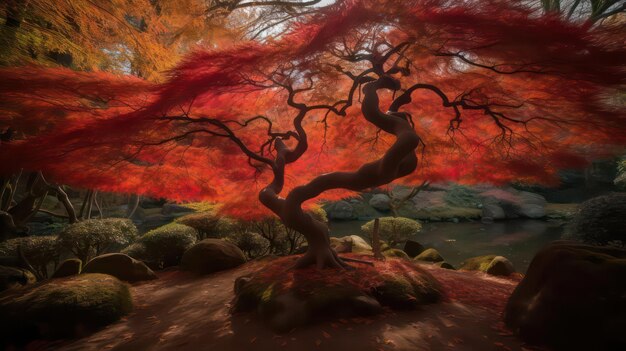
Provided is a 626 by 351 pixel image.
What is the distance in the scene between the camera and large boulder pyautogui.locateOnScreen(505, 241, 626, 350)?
2.48 meters

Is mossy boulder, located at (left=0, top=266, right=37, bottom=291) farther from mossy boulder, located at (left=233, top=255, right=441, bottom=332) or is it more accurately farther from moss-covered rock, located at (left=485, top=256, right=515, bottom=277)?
moss-covered rock, located at (left=485, top=256, right=515, bottom=277)

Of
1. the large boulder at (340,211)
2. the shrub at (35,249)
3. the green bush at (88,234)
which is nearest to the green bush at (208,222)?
the green bush at (88,234)

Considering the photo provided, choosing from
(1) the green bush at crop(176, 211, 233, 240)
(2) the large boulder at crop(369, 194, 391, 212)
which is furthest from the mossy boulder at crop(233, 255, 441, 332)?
(2) the large boulder at crop(369, 194, 391, 212)

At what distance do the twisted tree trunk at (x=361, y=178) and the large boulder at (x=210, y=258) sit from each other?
3123 millimetres

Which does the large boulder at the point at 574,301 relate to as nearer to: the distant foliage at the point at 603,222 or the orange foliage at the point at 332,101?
the orange foliage at the point at 332,101

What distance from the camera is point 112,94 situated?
14.5ft

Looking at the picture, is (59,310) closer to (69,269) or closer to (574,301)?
(69,269)

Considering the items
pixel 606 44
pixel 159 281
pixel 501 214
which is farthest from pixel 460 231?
pixel 159 281

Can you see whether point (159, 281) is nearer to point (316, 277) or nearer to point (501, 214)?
point (316, 277)

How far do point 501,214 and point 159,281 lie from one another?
2418 centimetres

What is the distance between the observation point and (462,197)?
82.6 feet

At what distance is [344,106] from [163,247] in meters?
7.00

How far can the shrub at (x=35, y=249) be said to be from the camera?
273 inches

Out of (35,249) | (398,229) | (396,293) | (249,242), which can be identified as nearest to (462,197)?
(398,229)
